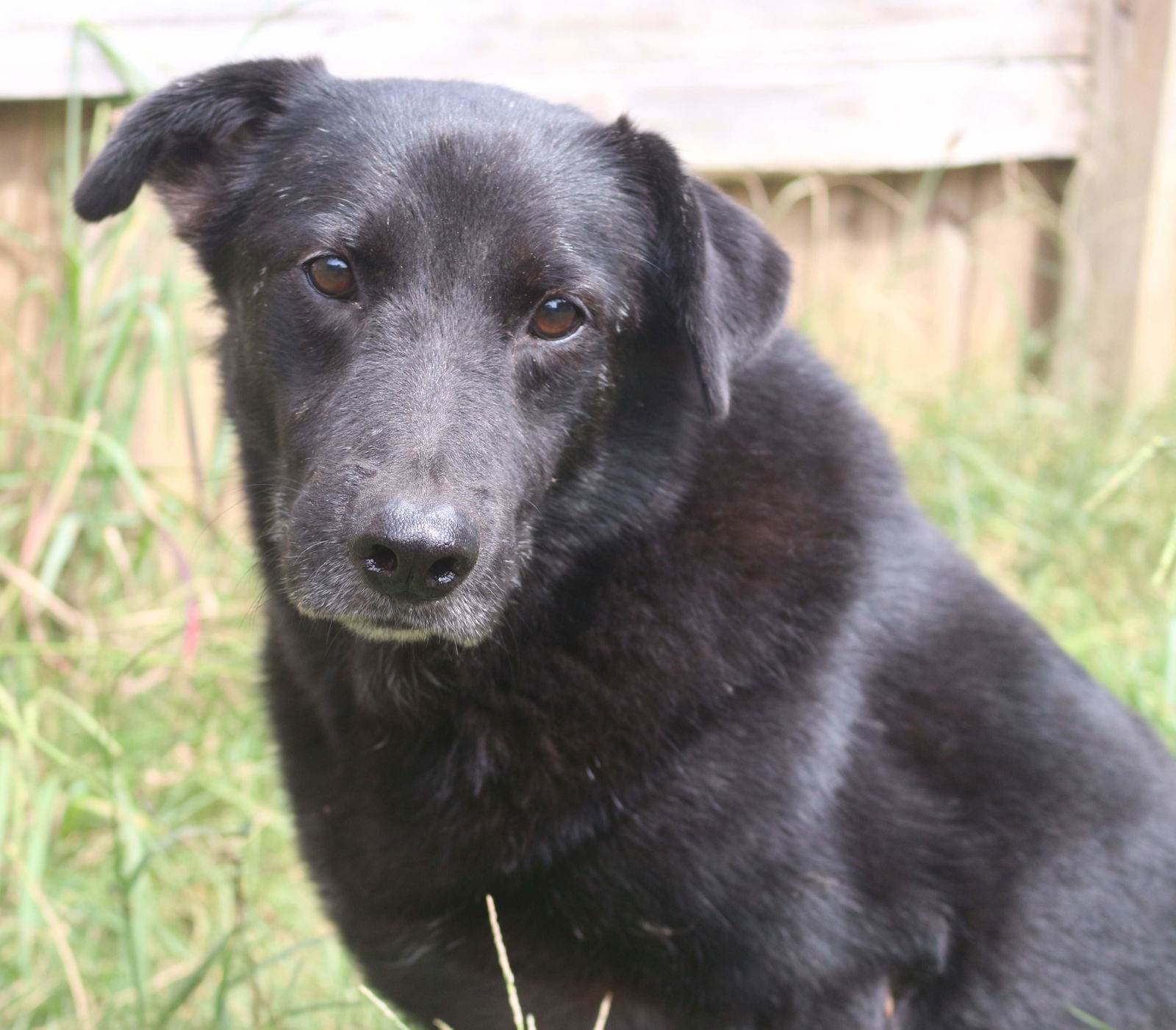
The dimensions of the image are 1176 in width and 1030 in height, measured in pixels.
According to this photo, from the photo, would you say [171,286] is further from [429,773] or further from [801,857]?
[801,857]

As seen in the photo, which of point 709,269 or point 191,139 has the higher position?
point 191,139

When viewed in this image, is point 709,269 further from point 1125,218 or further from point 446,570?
point 1125,218

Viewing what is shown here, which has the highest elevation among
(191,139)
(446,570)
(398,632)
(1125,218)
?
(191,139)

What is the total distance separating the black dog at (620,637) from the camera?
2.02m

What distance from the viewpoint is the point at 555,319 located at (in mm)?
2078

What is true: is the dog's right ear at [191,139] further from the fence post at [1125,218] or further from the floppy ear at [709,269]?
the fence post at [1125,218]

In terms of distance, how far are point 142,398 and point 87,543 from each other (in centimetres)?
52

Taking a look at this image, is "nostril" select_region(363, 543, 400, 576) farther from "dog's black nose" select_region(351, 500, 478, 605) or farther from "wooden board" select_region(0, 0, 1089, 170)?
"wooden board" select_region(0, 0, 1089, 170)

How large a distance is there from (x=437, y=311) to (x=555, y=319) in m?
0.19

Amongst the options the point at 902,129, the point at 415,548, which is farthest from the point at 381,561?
the point at 902,129

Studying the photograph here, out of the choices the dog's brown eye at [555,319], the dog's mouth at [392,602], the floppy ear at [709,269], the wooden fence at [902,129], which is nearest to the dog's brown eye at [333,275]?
the dog's brown eye at [555,319]

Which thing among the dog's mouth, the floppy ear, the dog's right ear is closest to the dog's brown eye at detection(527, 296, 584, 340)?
the floppy ear

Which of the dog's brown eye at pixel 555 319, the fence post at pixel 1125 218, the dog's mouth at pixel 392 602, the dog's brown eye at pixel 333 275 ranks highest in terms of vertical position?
the dog's brown eye at pixel 333 275

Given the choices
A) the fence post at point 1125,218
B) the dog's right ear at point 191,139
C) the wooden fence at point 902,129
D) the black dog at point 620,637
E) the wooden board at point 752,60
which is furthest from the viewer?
the fence post at point 1125,218
